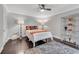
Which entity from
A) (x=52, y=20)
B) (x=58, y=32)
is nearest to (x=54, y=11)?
(x=52, y=20)

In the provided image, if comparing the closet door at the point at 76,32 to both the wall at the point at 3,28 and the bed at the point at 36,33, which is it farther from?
the wall at the point at 3,28

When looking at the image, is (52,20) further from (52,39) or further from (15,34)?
(15,34)

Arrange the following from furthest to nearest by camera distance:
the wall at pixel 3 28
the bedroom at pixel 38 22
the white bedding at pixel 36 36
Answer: the white bedding at pixel 36 36, the bedroom at pixel 38 22, the wall at pixel 3 28

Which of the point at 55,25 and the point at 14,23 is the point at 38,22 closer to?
the point at 55,25

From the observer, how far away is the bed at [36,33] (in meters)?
2.23

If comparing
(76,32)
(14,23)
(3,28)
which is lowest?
(76,32)

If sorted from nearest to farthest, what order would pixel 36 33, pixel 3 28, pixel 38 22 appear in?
pixel 3 28
pixel 38 22
pixel 36 33

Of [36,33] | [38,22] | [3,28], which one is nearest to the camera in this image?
[3,28]

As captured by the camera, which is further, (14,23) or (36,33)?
(36,33)

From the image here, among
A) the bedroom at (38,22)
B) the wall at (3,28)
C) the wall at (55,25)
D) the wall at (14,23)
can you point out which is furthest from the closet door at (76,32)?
the wall at (3,28)

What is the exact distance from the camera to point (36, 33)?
233 centimetres

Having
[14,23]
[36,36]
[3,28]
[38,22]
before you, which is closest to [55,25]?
→ [38,22]

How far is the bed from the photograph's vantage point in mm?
2227

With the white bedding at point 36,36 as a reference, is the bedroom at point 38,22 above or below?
above
